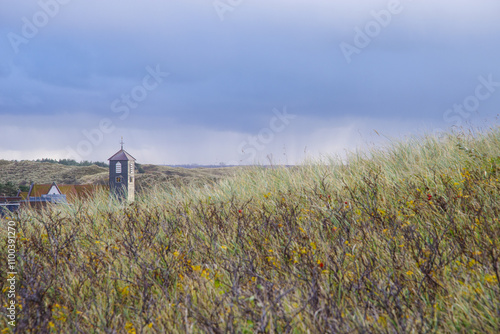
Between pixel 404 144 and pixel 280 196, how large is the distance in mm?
4028

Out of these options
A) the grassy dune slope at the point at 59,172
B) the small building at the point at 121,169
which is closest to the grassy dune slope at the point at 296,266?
the small building at the point at 121,169

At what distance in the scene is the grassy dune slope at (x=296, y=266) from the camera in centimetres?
276

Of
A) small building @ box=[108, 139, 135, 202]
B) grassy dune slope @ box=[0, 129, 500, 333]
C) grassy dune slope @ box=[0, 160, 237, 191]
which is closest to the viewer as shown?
grassy dune slope @ box=[0, 129, 500, 333]

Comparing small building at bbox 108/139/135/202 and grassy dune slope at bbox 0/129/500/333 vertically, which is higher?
small building at bbox 108/139/135/202

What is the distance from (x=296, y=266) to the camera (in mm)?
3676

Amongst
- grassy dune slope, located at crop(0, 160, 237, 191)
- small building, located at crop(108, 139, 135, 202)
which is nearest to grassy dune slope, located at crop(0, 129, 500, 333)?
small building, located at crop(108, 139, 135, 202)

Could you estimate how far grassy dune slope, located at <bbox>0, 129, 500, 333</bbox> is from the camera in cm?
276

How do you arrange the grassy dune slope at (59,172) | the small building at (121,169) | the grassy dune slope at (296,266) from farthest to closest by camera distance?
the grassy dune slope at (59,172)
the small building at (121,169)
the grassy dune slope at (296,266)

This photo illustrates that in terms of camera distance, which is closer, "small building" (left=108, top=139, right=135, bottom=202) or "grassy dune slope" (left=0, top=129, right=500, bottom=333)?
"grassy dune slope" (left=0, top=129, right=500, bottom=333)

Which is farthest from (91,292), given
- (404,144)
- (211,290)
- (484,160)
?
(404,144)

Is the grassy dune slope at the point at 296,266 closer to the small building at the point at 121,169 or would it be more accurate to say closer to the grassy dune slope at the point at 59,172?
the small building at the point at 121,169

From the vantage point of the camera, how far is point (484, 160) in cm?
685

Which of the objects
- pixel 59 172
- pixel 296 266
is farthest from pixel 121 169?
pixel 296 266

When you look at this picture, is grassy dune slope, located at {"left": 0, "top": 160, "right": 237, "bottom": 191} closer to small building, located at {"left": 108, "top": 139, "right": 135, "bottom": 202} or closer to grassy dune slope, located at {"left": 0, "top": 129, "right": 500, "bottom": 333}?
small building, located at {"left": 108, "top": 139, "right": 135, "bottom": 202}
